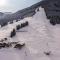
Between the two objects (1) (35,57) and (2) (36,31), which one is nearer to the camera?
(1) (35,57)

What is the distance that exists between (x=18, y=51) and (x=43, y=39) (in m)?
1.44

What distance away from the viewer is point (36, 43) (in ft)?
22.9

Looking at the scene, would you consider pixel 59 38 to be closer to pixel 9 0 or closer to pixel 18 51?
pixel 18 51

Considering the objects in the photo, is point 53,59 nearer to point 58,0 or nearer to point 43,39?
point 43,39

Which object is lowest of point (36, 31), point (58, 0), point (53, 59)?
point (53, 59)

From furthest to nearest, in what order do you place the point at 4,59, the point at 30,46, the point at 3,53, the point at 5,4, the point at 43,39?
the point at 5,4
the point at 43,39
the point at 30,46
the point at 3,53
the point at 4,59

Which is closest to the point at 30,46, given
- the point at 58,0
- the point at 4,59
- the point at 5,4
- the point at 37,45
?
the point at 37,45

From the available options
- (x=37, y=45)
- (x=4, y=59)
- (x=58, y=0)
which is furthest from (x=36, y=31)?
(x=58, y=0)

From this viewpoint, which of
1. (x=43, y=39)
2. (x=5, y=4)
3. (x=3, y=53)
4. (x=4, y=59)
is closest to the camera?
(x=4, y=59)

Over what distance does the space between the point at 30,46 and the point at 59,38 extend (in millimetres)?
1484

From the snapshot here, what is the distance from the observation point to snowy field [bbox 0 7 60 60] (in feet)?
19.2

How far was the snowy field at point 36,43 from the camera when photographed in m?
5.85

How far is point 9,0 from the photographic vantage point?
2370 cm

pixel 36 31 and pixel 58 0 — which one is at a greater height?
pixel 58 0
